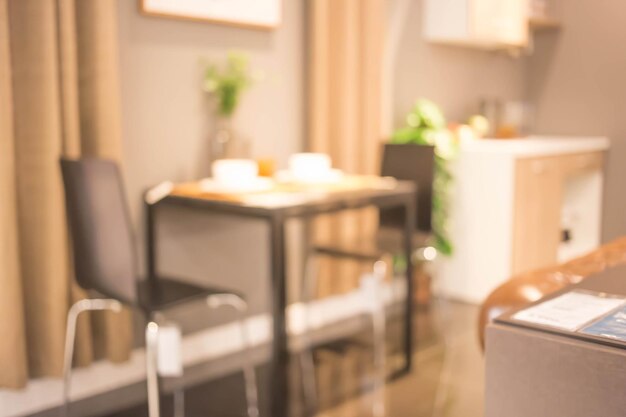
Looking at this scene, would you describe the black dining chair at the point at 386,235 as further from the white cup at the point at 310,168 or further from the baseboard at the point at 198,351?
the white cup at the point at 310,168

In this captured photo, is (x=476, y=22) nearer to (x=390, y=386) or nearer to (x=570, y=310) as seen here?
(x=390, y=386)

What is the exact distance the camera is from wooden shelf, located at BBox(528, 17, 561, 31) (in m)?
4.54

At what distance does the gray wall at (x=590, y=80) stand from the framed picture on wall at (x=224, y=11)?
2.58 meters

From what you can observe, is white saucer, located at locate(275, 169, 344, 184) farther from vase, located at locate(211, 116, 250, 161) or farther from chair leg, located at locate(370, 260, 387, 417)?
chair leg, located at locate(370, 260, 387, 417)

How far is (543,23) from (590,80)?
533mm

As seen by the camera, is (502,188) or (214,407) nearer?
(214,407)

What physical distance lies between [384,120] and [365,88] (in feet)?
1.16

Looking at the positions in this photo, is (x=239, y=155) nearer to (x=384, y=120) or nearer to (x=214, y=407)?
(x=214, y=407)

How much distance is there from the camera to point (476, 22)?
3.83 m

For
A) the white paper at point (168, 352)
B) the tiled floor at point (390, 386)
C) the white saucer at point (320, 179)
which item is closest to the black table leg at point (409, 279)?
the tiled floor at point (390, 386)

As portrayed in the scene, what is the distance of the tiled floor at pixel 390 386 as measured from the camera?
8.14 ft

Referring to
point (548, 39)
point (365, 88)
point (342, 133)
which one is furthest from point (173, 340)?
point (548, 39)

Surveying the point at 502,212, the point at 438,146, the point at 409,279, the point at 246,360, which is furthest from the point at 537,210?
the point at 246,360

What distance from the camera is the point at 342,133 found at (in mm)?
3334
